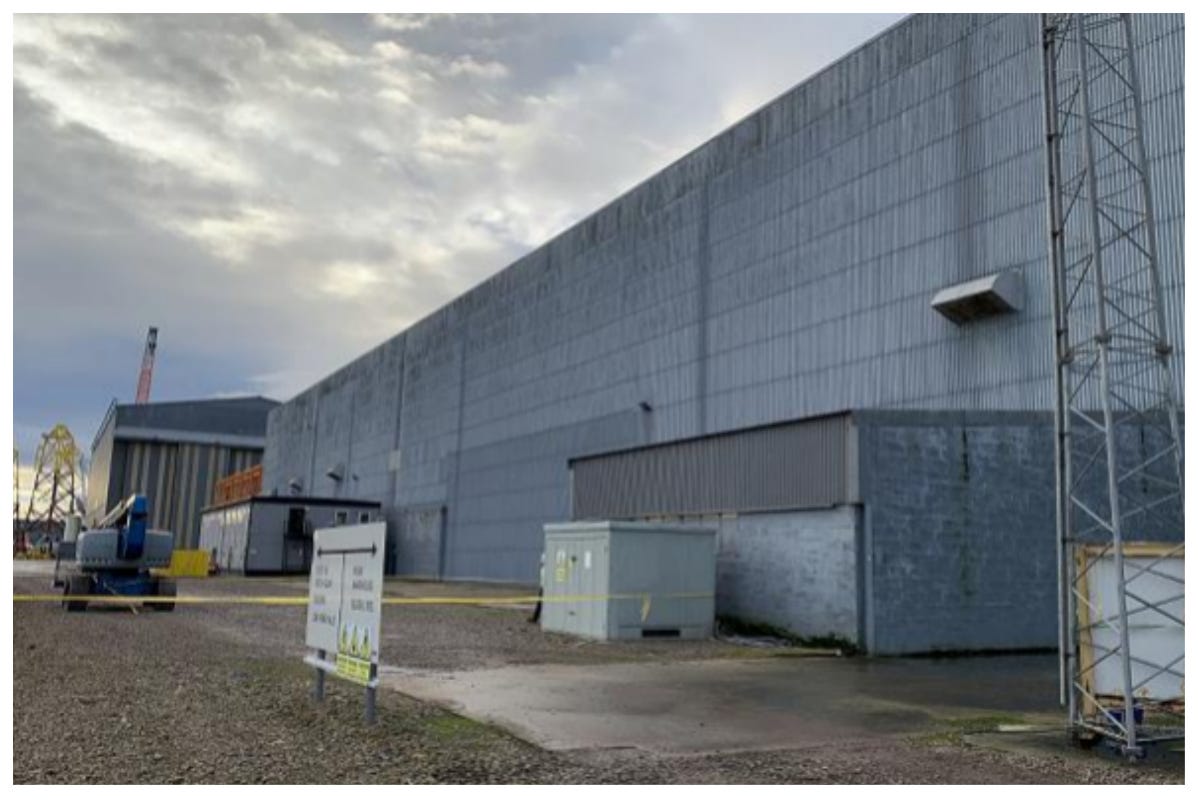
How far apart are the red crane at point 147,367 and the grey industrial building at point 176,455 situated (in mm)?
64442

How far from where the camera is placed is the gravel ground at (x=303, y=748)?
755 cm

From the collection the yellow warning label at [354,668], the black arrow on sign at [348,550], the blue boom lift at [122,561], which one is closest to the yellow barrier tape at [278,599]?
the blue boom lift at [122,561]

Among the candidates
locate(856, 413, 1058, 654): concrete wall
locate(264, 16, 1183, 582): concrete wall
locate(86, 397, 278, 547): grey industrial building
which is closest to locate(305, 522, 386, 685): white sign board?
locate(856, 413, 1058, 654): concrete wall

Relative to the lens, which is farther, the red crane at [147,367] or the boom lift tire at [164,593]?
the red crane at [147,367]

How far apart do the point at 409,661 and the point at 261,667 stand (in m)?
2.38

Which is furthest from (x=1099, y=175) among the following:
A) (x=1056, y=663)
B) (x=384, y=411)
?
(x=384, y=411)

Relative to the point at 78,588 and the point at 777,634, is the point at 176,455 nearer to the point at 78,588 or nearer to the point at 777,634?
the point at 78,588

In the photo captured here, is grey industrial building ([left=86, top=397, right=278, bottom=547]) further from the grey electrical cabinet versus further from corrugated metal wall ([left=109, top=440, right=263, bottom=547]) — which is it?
the grey electrical cabinet

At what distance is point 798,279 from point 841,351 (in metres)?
3.07

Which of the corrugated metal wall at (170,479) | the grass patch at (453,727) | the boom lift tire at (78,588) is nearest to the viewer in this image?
the grass patch at (453,727)

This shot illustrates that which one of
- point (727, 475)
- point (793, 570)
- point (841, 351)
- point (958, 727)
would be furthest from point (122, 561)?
point (958, 727)

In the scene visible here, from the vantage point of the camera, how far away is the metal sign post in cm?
944

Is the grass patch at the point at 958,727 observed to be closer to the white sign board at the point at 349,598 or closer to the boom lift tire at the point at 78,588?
the white sign board at the point at 349,598

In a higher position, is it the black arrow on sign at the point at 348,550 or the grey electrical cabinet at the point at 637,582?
the black arrow on sign at the point at 348,550
